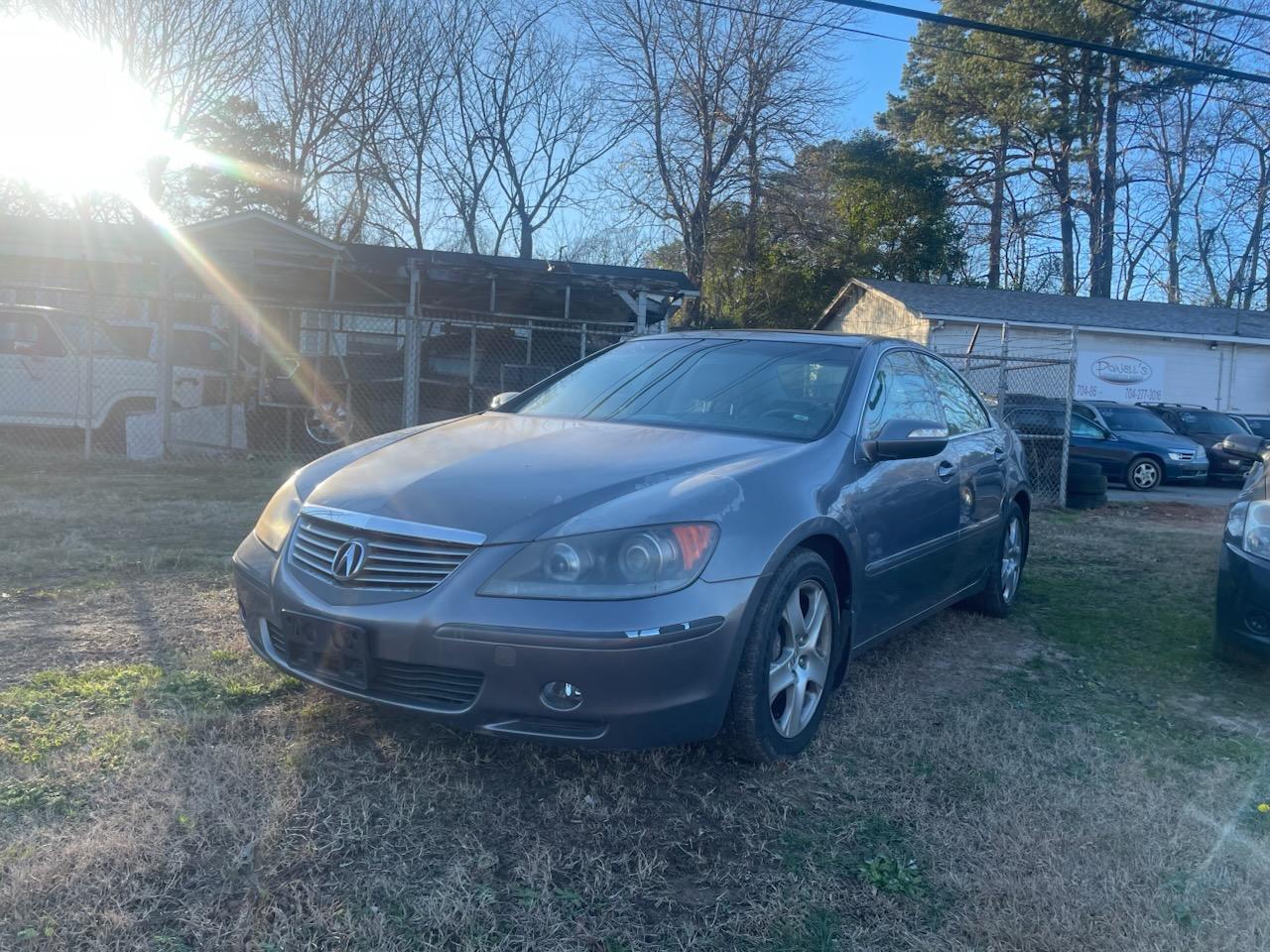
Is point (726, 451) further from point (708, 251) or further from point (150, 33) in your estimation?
point (708, 251)

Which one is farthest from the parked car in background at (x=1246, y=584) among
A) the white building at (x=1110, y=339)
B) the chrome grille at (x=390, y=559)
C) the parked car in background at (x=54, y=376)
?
the white building at (x=1110, y=339)

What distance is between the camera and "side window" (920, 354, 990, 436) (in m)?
5.07

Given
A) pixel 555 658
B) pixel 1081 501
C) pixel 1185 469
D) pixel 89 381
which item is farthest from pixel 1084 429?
pixel 555 658

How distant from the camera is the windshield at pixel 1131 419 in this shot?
16672 mm

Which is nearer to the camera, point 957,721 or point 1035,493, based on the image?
point 957,721

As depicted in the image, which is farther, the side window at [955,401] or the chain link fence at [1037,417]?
the chain link fence at [1037,417]

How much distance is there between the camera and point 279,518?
137 inches

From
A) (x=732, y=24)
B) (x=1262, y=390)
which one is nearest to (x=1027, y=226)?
(x=1262, y=390)

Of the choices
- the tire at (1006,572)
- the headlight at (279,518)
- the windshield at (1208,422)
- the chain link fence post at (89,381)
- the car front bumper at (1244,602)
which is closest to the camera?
the headlight at (279,518)

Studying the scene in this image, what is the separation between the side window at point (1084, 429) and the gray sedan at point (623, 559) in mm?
13132

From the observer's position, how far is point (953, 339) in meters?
23.6

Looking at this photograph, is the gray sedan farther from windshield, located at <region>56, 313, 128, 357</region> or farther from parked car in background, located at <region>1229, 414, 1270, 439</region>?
parked car in background, located at <region>1229, 414, 1270, 439</region>

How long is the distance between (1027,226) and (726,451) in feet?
117

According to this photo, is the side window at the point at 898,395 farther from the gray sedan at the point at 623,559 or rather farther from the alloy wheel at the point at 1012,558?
the alloy wheel at the point at 1012,558
